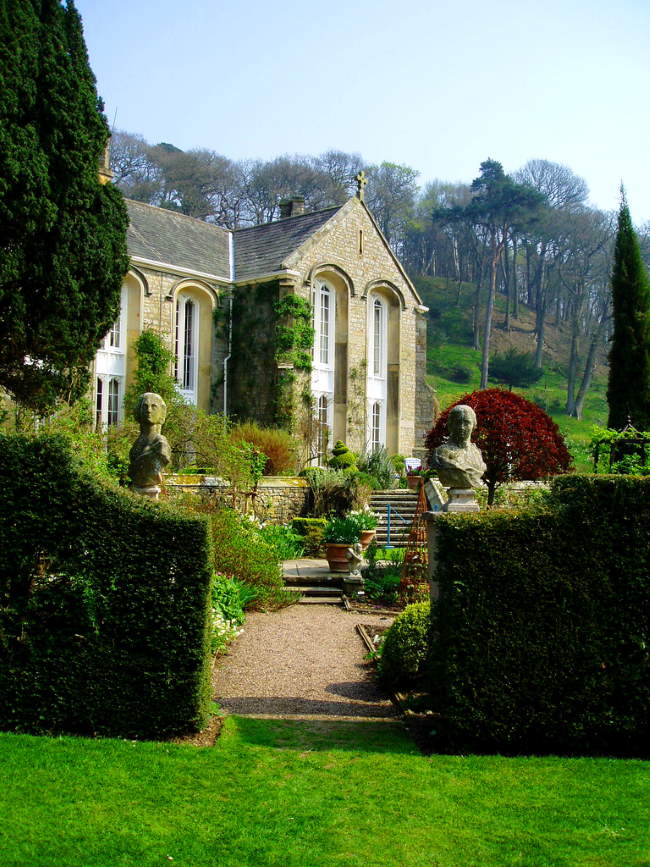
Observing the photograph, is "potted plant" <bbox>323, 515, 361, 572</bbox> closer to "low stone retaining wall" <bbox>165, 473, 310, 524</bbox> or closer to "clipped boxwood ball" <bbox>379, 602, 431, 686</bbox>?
"low stone retaining wall" <bbox>165, 473, 310, 524</bbox>

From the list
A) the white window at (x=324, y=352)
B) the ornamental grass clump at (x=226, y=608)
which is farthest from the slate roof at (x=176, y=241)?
the ornamental grass clump at (x=226, y=608)

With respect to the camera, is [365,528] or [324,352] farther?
[324,352]

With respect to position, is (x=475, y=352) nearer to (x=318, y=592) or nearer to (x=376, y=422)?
(x=376, y=422)

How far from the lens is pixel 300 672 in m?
7.74

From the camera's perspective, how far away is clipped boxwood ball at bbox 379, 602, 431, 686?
701 centimetres

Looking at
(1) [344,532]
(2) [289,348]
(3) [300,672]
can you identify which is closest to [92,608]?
(3) [300,672]

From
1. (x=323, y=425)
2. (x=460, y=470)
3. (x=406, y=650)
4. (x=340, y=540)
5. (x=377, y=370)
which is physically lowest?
(x=406, y=650)

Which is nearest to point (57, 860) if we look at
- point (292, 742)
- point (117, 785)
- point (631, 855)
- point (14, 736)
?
point (117, 785)

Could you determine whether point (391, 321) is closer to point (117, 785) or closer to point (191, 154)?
point (117, 785)

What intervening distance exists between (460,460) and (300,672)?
285 cm

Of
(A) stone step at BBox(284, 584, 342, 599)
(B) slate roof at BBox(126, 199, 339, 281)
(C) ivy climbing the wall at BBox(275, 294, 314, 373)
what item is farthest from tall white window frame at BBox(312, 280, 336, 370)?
(A) stone step at BBox(284, 584, 342, 599)

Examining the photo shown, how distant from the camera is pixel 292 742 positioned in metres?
5.52

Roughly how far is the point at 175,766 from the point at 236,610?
15.1ft

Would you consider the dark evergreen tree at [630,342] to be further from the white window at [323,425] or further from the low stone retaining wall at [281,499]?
the low stone retaining wall at [281,499]
